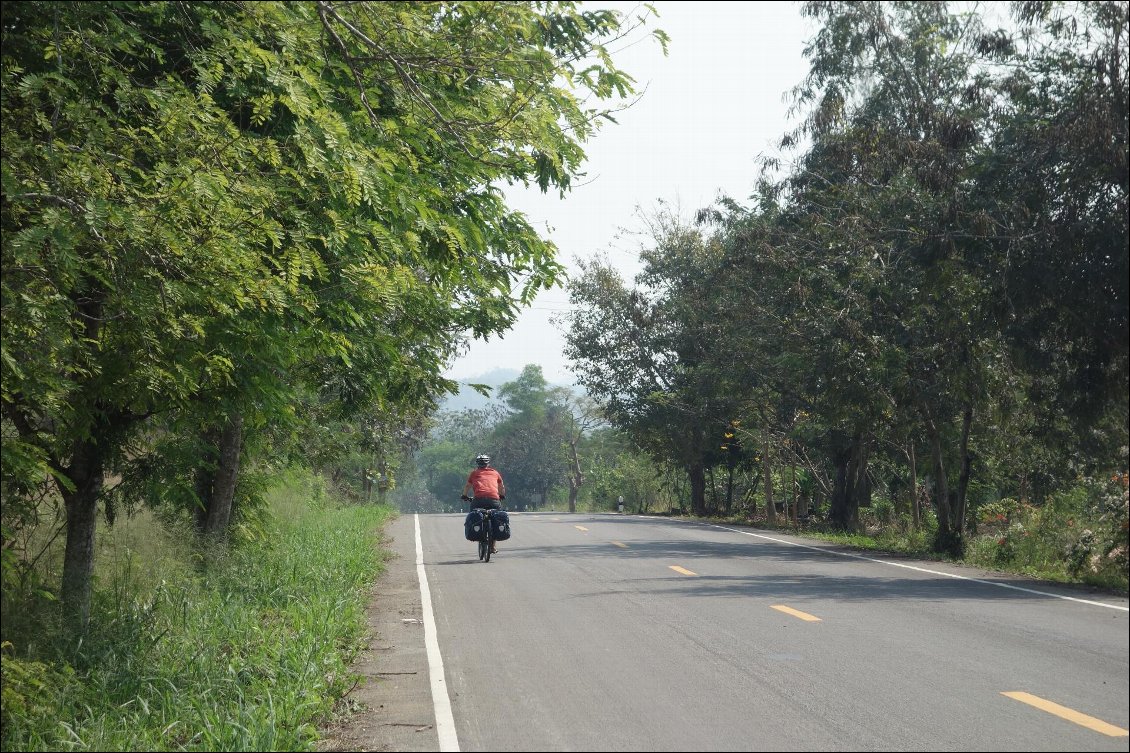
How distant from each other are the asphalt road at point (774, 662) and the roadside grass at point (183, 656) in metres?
0.99

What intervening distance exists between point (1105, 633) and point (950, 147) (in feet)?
41.4

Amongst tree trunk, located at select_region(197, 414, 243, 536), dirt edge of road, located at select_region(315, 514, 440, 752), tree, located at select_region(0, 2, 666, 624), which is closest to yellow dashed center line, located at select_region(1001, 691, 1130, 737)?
dirt edge of road, located at select_region(315, 514, 440, 752)

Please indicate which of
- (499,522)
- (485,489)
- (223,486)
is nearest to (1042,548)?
(499,522)

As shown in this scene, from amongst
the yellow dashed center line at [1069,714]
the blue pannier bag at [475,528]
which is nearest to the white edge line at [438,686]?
the yellow dashed center line at [1069,714]

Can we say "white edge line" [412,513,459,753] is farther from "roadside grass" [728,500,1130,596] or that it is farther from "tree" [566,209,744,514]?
"tree" [566,209,744,514]

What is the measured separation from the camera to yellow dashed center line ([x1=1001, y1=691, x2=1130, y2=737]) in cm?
576

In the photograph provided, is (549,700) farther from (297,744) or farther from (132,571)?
(132,571)

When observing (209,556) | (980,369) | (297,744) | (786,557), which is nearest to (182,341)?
(297,744)

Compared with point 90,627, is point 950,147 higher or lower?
higher

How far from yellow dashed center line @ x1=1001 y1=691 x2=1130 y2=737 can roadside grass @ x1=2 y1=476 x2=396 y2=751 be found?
4.61 m

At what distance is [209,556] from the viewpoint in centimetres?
1382

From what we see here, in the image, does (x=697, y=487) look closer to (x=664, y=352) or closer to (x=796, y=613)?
(x=664, y=352)

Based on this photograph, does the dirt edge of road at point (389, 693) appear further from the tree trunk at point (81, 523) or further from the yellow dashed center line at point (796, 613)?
the yellow dashed center line at point (796, 613)

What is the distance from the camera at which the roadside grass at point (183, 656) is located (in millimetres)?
7012
